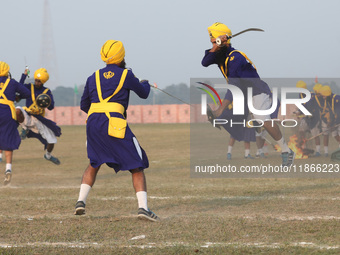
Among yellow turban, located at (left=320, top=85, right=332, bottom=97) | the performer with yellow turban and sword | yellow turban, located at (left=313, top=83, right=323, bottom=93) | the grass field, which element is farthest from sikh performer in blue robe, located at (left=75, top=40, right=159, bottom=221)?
yellow turban, located at (left=313, top=83, right=323, bottom=93)

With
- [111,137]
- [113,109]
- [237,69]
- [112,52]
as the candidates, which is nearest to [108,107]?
[113,109]

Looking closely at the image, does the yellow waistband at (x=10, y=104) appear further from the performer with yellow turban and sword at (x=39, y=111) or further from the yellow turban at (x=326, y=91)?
the yellow turban at (x=326, y=91)

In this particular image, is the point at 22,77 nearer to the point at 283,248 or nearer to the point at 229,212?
the point at 229,212

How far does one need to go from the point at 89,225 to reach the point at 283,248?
7.83ft

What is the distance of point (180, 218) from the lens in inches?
282

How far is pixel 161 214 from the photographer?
7617 mm

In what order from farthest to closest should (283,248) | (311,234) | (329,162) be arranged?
(329,162) → (311,234) → (283,248)

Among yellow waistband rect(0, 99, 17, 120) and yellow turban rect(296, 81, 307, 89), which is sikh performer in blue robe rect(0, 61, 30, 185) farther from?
yellow turban rect(296, 81, 307, 89)

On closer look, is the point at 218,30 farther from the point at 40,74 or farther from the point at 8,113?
the point at 40,74

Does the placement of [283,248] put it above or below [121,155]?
below

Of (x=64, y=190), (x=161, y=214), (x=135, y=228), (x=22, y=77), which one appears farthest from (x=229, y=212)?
(x=22, y=77)

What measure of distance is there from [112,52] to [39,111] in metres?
7.32

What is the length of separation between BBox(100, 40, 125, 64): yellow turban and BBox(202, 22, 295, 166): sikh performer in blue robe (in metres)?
2.62

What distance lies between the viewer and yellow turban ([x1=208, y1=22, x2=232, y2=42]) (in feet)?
31.8
